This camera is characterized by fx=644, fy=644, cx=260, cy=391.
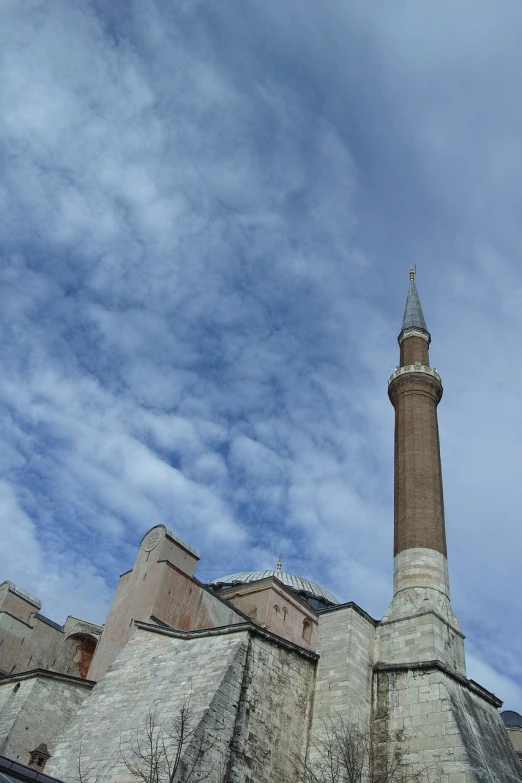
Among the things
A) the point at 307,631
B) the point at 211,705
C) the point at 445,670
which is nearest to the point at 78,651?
the point at 307,631

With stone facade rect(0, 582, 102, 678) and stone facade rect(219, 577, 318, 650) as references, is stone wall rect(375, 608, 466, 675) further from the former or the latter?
stone facade rect(0, 582, 102, 678)

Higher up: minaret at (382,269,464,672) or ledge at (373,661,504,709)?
minaret at (382,269,464,672)

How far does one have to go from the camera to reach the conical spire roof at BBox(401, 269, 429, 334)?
70.7 ft

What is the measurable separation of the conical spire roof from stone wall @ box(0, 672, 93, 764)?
1445 centimetres

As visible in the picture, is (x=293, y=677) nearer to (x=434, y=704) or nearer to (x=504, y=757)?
(x=434, y=704)

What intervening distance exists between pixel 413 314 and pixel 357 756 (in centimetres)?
1445

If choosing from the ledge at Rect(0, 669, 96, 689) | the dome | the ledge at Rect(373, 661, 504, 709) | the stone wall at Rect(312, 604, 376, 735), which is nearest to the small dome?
the dome

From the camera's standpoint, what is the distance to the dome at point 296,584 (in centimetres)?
2589

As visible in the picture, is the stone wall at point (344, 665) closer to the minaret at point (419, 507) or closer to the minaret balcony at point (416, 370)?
the minaret at point (419, 507)

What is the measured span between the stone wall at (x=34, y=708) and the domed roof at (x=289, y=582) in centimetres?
1019

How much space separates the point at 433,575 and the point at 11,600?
13.8 metres

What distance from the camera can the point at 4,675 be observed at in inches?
684

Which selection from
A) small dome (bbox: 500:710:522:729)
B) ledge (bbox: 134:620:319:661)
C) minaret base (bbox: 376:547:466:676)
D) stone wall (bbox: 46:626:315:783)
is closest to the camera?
stone wall (bbox: 46:626:315:783)

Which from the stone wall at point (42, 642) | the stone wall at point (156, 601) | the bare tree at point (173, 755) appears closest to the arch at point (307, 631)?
the stone wall at point (156, 601)
